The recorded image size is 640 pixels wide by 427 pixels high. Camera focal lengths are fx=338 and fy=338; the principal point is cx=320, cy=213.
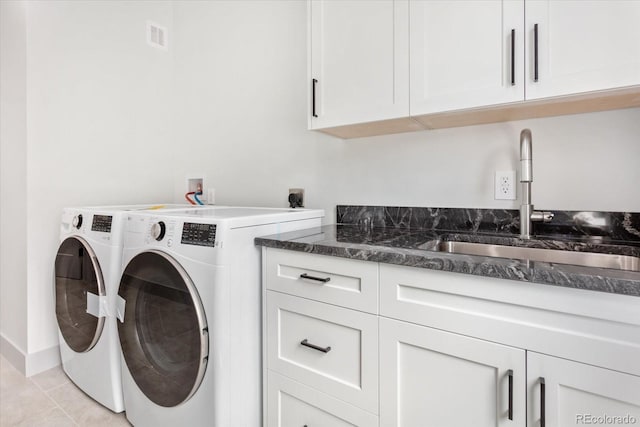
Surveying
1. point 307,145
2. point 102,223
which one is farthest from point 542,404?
point 102,223

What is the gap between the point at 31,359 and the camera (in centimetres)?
199

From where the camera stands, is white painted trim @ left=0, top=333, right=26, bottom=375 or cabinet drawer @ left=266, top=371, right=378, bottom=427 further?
white painted trim @ left=0, top=333, right=26, bottom=375

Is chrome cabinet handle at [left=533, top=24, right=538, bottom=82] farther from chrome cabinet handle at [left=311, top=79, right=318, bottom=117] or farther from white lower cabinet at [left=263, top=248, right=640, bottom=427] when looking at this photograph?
chrome cabinet handle at [left=311, top=79, right=318, bottom=117]

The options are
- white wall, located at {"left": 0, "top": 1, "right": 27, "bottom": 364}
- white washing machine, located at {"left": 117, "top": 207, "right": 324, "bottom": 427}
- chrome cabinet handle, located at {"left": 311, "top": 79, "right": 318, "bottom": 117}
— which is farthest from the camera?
white wall, located at {"left": 0, "top": 1, "right": 27, "bottom": 364}

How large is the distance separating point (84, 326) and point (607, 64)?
2.44 meters

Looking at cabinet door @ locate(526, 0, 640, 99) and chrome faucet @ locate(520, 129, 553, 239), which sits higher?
cabinet door @ locate(526, 0, 640, 99)

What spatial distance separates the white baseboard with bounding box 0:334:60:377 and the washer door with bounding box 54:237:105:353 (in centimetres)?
29

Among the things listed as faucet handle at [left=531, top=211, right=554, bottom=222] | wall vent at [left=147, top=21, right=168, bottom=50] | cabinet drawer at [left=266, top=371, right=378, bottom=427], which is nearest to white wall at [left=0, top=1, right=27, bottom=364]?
wall vent at [left=147, top=21, right=168, bottom=50]

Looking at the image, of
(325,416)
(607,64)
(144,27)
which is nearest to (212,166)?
(144,27)

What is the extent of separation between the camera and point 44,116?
2020 millimetres

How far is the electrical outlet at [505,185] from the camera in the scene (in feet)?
4.71

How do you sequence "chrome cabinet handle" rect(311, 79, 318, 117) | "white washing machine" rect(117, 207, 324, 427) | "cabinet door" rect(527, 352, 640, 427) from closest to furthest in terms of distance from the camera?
1. "cabinet door" rect(527, 352, 640, 427)
2. "white washing machine" rect(117, 207, 324, 427)
3. "chrome cabinet handle" rect(311, 79, 318, 117)

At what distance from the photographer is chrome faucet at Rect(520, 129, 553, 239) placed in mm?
1296

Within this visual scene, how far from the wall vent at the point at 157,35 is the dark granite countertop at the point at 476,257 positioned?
7.07 feet
